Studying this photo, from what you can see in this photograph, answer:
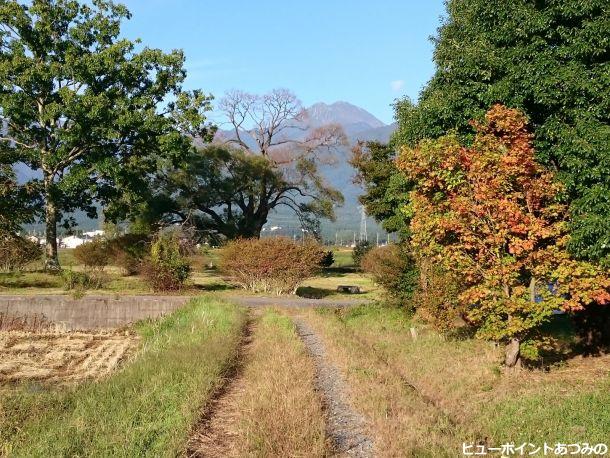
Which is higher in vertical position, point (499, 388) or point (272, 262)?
point (272, 262)

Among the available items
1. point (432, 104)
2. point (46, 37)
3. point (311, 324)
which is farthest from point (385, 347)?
point (46, 37)

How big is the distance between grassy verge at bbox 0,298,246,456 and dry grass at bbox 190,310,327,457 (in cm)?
Result: 32

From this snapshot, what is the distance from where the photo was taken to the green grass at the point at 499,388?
7.16 m

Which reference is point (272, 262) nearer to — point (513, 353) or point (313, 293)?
point (313, 293)

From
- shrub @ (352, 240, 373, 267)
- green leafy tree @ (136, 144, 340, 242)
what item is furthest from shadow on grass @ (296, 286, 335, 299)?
shrub @ (352, 240, 373, 267)

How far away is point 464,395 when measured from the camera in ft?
31.0

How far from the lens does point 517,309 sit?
9.92 meters

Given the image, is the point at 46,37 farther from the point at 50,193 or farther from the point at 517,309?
the point at 517,309

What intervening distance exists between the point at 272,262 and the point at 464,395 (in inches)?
778

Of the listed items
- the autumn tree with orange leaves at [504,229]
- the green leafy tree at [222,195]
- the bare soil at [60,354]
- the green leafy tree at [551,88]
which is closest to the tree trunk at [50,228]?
the green leafy tree at [222,195]

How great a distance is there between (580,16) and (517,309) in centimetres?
573

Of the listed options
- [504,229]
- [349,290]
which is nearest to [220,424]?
[504,229]

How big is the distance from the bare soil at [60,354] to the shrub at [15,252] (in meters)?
12.6

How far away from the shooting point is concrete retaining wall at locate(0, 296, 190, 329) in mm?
23000
